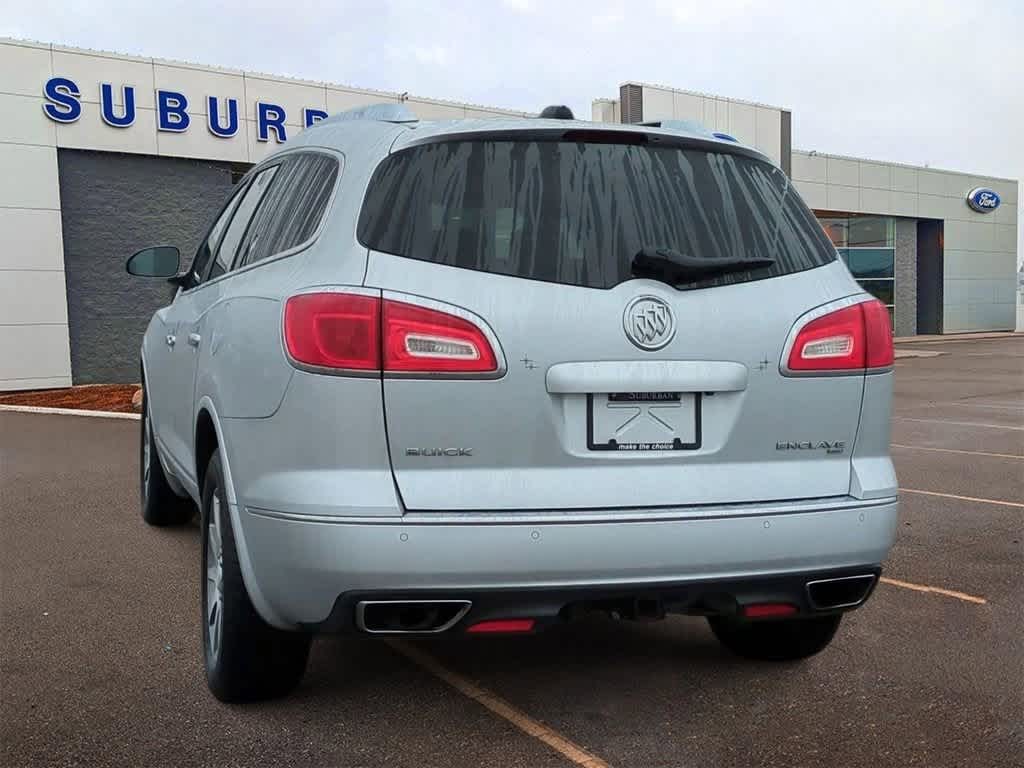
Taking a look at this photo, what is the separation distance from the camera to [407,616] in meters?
2.90

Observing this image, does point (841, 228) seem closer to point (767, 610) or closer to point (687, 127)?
point (687, 127)

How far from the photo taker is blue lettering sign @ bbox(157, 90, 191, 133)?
1862cm

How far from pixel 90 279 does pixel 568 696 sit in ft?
55.1

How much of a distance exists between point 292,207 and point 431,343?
1.05 metres

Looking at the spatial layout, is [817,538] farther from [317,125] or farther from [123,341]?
[123,341]

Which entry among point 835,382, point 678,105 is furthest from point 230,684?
point 678,105

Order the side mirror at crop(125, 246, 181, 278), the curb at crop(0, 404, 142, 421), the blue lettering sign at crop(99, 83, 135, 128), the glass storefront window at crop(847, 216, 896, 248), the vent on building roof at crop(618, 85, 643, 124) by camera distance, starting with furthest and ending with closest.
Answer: the glass storefront window at crop(847, 216, 896, 248) → the vent on building roof at crop(618, 85, 643, 124) → the blue lettering sign at crop(99, 83, 135, 128) → the curb at crop(0, 404, 142, 421) → the side mirror at crop(125, 246, 181, 278)

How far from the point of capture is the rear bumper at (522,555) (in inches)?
110

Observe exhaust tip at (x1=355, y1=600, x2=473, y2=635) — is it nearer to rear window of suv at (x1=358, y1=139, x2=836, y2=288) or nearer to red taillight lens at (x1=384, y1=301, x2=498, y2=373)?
red taillight lens at (x1=384, y1=301, x2=498, y2=373)

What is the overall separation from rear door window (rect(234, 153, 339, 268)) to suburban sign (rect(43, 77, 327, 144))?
50.9 feet

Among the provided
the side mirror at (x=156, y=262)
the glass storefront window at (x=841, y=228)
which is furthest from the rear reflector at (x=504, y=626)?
the glass storefront window at (x=841, y=228)

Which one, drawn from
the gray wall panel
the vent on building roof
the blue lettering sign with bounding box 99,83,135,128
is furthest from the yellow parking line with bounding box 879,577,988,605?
the vent on building roof

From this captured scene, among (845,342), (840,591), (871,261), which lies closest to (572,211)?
(845,342)

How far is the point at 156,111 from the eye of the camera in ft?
61.0
